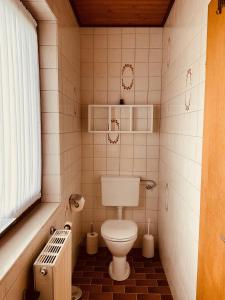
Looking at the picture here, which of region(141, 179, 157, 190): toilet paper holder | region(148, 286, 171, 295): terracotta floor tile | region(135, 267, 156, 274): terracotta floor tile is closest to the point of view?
region(148, 286, 171, 295): terracotta floor tile

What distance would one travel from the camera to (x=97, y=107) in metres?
2.88

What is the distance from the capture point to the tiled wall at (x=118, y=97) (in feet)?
9.29

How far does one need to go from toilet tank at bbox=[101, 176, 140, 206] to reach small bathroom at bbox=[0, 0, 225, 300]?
0.01m

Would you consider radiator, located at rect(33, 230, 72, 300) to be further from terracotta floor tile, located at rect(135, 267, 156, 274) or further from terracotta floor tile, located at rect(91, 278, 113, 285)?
terracotta floor tile, located at rect(135, 267, 156, 274)

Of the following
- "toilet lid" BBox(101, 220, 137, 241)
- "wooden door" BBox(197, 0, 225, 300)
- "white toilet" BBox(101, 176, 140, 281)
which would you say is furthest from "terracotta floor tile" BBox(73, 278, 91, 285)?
"wooden door" BBox(197, 0, 225, 300)

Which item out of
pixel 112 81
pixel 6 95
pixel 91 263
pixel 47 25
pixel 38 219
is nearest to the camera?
pixel 6 95

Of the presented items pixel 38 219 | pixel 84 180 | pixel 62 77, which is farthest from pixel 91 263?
pixel 62 77

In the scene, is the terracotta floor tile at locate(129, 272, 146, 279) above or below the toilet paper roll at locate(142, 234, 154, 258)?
below

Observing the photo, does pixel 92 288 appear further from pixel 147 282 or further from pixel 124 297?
pixel 147 282

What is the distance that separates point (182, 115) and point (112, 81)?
1.27 meters

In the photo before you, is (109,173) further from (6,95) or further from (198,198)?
(6,95)

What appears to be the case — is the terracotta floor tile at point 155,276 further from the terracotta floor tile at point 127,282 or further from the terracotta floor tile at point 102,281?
the terracotta floor tile at point 102,281

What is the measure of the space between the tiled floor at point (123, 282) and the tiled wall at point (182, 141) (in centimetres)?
15

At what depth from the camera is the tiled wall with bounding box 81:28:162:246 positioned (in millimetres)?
2832
